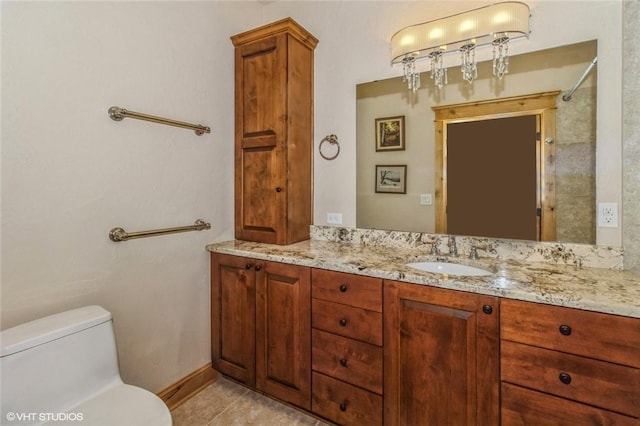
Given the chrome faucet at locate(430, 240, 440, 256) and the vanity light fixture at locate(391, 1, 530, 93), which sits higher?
the vanity light fixture at locate(391, 1, 530, 93)

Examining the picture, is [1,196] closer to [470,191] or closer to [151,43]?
[151,43]

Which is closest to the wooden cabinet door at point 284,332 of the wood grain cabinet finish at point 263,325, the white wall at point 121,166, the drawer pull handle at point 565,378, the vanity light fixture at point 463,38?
the wood grain cabinet finish at point 263,325

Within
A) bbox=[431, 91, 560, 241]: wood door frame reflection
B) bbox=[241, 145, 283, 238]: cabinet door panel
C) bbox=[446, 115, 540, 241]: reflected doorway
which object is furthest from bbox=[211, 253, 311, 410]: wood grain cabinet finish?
bbox=[431, 91, 560, 241]: wood door frame reflection

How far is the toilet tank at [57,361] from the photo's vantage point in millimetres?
1031

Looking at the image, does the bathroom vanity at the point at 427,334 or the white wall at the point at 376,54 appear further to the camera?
the white wall at the point at 376,54

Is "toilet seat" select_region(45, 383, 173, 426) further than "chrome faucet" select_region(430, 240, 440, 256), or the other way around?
"chrome faucet" select_region(430, 240, 440, 256)

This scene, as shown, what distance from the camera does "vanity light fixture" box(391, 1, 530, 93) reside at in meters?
1.53

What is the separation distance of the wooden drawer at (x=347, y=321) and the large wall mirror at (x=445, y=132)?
26.9 inches

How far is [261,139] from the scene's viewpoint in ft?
6.62

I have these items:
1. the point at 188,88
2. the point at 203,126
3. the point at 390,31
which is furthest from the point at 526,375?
the point at 188,88

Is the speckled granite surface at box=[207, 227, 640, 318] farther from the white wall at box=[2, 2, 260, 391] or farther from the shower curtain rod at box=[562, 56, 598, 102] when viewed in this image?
the shower curtain rod at box=[562, 56, 598, 102]

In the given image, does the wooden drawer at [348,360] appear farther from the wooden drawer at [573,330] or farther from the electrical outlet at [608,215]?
the electrical outlet at [608,215]

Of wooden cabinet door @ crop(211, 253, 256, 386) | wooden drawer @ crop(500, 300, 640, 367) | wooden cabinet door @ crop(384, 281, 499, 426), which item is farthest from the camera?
wooden cabinet door @ crop(211, 253, 256, 386)

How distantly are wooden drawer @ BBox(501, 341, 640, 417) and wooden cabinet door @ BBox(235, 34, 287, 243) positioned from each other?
4.48 feet
